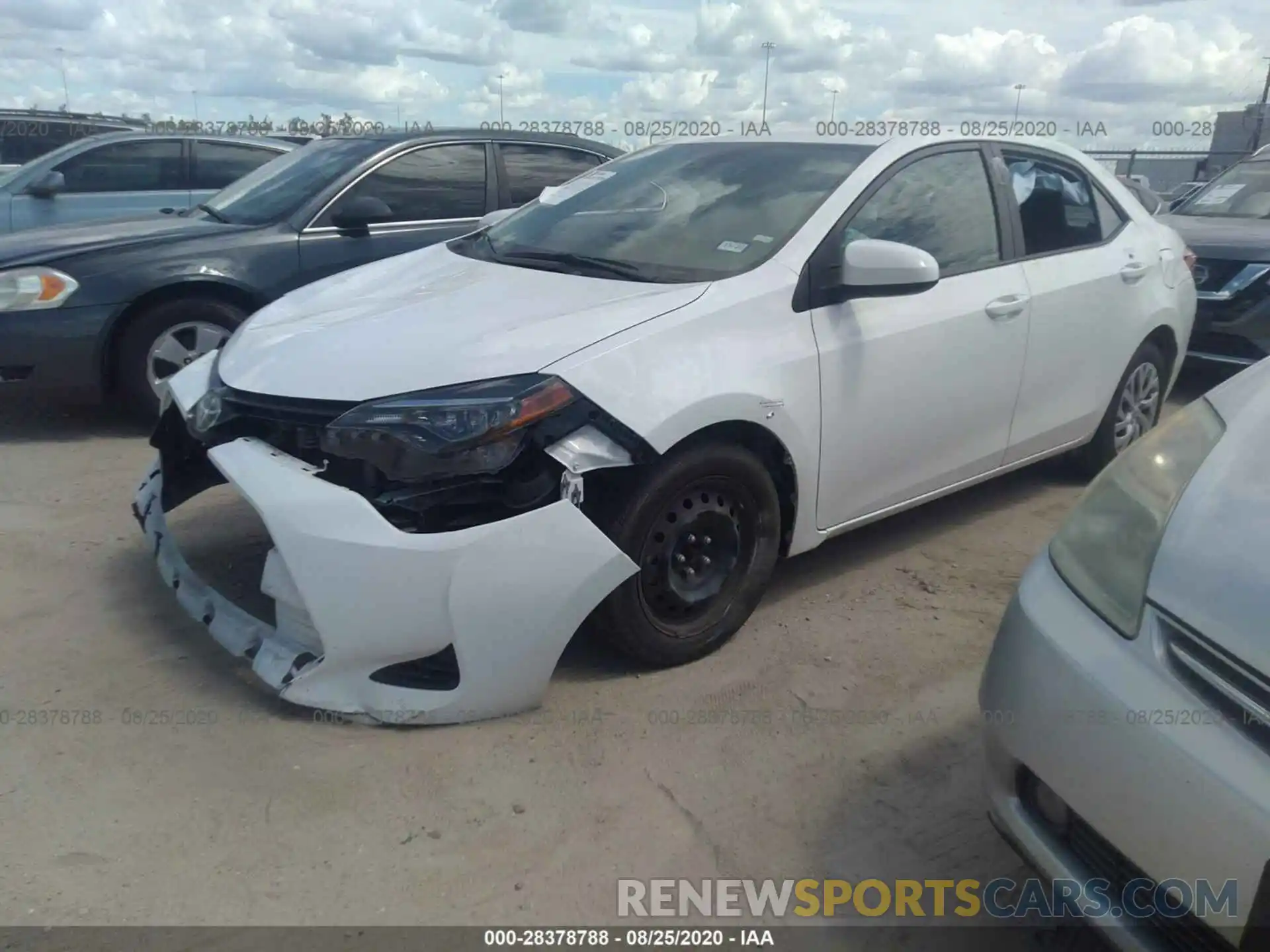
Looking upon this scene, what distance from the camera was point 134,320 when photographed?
5293 millimetres

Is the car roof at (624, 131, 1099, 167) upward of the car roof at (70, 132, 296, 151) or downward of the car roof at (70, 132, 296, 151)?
downward

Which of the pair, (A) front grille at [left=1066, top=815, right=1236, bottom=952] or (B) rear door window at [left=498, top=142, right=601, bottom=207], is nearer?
(A) front grille at [left=1066, top=815, right=1236, bottom=952]

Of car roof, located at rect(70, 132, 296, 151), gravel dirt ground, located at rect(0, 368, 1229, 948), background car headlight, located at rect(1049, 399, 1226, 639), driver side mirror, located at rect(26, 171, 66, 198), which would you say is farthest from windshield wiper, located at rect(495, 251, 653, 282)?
driver side mirror, located at rect(26, 171, 66, 198)

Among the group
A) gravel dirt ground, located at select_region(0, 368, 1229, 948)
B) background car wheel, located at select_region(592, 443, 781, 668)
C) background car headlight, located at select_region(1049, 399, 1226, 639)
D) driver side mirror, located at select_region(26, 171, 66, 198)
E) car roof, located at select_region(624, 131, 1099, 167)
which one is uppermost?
driver side mirror, located at select_region(26, 171, 66, 198)

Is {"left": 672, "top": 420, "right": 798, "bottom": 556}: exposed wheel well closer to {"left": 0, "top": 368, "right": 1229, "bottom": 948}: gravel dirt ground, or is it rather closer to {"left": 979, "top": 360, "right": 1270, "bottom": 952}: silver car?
{"left": 0, "top": 368, "right": 1229, "bottom": 948}: gravel dirt ground

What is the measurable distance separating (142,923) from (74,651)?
1298 mm

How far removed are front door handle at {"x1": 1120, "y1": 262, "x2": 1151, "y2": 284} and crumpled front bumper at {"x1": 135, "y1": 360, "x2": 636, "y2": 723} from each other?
289 cm

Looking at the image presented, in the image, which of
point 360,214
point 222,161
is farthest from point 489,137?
point 222,161

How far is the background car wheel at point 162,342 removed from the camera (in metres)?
5.29

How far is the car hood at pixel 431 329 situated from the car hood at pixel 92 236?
2216 millimetres

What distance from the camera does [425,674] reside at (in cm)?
278

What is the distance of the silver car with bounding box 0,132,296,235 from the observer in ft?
25.5

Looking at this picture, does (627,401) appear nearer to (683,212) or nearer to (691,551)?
(691,551)

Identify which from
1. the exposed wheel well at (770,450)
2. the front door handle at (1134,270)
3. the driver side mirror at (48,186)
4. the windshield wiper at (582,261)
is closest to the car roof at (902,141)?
the front door handle at (1134,270)
